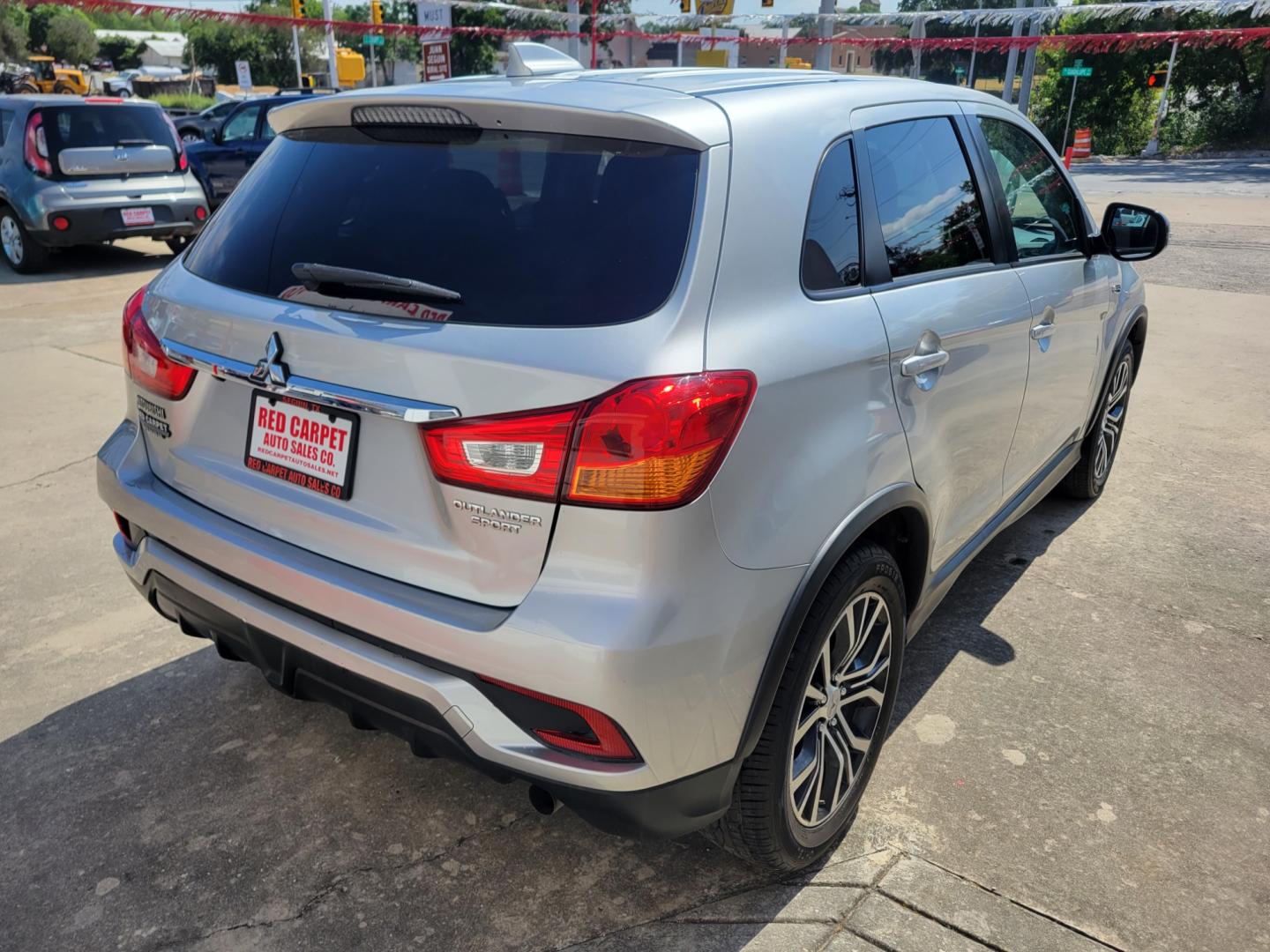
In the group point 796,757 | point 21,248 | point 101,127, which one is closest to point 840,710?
point 796,757

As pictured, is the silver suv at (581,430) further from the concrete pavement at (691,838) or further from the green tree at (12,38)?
the green tree at (12,38)

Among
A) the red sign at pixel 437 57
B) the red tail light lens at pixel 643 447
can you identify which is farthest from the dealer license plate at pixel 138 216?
the red tail light lens at pixel 643 447

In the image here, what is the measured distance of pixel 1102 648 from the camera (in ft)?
11.7

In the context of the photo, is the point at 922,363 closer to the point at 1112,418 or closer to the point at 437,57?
the point at 1112,418

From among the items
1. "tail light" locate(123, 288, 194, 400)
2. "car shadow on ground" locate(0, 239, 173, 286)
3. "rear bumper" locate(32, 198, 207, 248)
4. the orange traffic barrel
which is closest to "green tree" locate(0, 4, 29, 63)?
the orange traffic barrel

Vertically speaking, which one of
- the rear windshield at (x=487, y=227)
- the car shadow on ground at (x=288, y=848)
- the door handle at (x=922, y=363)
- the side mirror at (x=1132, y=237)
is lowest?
the car shadow on ground at (x=288, y=848)

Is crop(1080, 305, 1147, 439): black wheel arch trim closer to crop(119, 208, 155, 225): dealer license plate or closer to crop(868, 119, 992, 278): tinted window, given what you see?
crop(868, 119, 992, 278): tinted window

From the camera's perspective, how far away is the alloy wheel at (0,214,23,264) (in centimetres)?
1027

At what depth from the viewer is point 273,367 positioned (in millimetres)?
2154

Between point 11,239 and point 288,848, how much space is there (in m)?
10.1

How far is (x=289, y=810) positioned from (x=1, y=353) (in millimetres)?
6068

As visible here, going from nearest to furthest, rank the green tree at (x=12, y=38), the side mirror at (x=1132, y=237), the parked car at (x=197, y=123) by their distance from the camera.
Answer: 1. the side mirror at (x=1132, y=237)
2. the parked car at (x=197, y=123)
3. the green tree at (x=12, y=38)

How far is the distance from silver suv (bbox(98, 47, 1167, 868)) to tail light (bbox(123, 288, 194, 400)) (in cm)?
1

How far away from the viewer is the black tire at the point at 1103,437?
4.49 m
